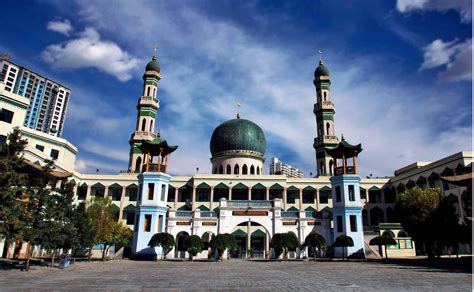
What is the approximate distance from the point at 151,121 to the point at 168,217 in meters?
27.4

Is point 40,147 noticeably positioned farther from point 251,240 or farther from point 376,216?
point 376,216

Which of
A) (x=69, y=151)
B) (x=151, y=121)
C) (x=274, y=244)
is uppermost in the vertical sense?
(x=151, y=121)

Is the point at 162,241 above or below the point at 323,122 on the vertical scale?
below

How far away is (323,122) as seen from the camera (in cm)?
6100

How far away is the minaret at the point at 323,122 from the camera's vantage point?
2320 inches

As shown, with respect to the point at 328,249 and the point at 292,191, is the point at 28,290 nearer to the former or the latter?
the point at 328,249

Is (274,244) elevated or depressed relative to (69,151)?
depressed

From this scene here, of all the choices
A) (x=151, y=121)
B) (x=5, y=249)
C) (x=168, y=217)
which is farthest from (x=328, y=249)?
(x=151, y=121)

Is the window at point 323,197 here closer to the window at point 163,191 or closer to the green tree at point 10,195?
the window at point 163,191

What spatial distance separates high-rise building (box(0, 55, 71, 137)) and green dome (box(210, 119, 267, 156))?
7631 cm

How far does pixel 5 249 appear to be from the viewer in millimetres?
33938

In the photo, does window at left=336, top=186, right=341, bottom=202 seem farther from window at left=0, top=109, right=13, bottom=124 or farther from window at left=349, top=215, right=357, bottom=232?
window at left=0, top=109, right=13, bottom=124

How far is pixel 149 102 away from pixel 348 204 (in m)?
38.5

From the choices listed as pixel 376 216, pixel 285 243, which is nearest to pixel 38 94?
pixel 376 216
